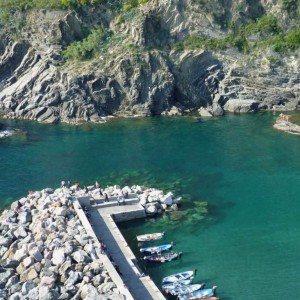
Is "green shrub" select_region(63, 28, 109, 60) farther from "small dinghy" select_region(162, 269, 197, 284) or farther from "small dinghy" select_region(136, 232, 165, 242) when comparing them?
"small dinghy" select_region(162, 269, 197, 284)

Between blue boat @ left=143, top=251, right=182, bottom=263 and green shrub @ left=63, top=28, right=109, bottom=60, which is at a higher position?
green shrub @ left=63, top=28, right=109, bottom=60

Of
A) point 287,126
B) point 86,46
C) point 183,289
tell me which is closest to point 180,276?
point 183,289

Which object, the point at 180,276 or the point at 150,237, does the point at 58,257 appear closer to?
the point at 180,276

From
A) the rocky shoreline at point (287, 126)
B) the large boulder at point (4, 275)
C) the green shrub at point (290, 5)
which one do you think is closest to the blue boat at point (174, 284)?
the large boulder at point (4, 275)

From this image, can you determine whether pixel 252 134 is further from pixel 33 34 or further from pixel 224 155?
pixel 33 34

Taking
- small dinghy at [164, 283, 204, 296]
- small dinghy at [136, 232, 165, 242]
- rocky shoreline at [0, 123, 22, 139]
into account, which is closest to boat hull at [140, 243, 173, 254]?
small dinghy at [136, 232, 165, 242]

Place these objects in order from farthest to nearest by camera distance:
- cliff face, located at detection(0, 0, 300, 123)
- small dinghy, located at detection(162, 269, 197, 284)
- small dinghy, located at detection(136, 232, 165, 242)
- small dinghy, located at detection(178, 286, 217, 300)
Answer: cliff face, located at detection(0, 0, 300, 123) → small dinghy, located at detection(136, 232, 165, 242) → small dinghy, located at detection(162, 269, 197, 284) → small dinghy, located at detection(178, 286, 217, 300)

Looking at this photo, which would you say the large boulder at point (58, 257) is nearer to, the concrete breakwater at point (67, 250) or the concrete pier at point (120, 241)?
the concrete breakwater at point (67, 250)

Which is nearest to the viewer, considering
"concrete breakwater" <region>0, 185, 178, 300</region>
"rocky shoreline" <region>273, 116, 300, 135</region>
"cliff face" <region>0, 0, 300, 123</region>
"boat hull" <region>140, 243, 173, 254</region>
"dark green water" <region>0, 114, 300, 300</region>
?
"concrete breakwater" <region>0, 185, 178, 300</region>
